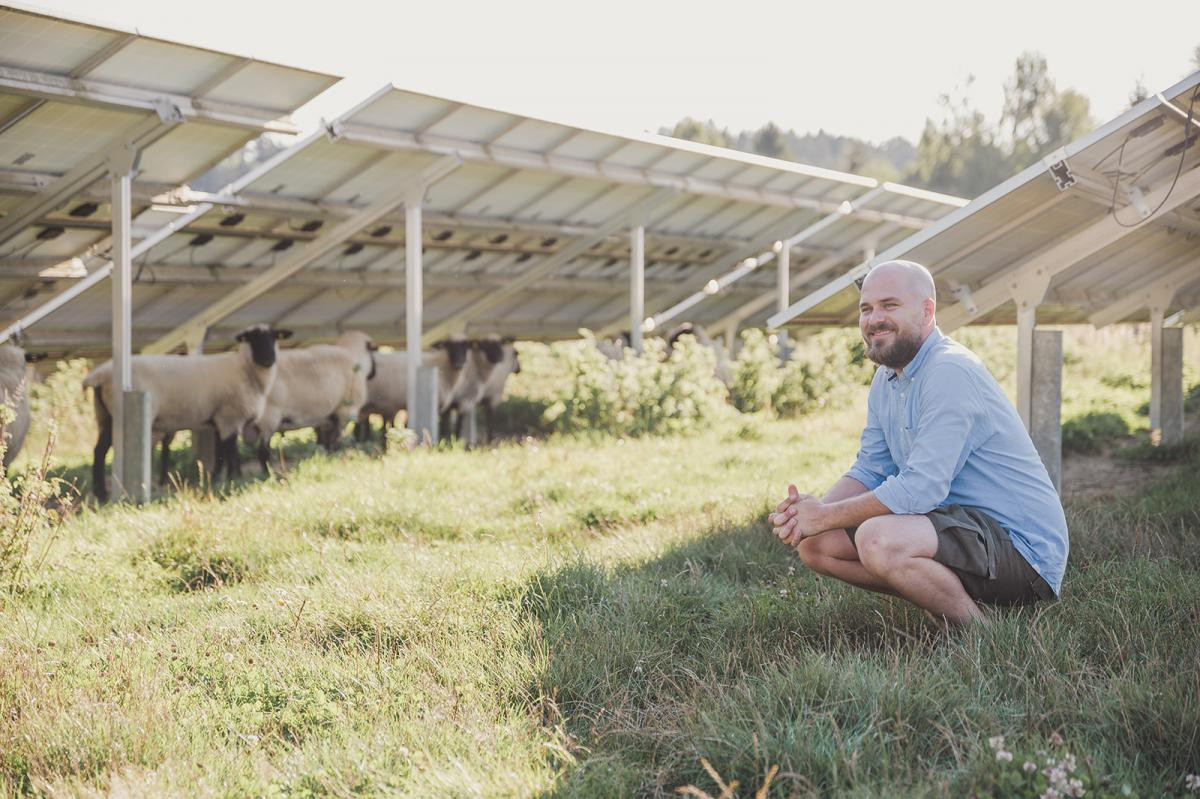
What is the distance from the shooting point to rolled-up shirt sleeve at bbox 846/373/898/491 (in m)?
5.21

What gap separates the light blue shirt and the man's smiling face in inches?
3.1

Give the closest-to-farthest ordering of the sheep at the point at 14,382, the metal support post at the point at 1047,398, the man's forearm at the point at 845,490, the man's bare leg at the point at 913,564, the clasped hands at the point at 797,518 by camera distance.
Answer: the man's bare leg at the point at 913,564, the clasped hands at the point at 797,518, the man's forearm at the point at 845,490, the metal support post at the point at 1047,398, the sheep at the point at 14,382

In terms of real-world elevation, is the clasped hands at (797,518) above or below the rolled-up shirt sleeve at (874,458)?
below

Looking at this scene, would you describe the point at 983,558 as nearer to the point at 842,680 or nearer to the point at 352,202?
the point at 842,680

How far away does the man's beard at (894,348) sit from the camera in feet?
15.6

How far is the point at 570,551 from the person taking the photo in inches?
252

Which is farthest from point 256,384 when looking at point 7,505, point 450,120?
point 7,505

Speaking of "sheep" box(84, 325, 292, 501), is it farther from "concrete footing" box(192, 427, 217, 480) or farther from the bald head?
the bald head

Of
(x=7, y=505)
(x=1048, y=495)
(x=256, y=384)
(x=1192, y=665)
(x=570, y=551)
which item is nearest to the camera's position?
(x=1192, y=665)

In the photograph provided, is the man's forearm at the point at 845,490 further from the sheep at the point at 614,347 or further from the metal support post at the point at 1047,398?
the sheep at the point at 614,347

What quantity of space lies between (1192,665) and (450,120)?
353 inches

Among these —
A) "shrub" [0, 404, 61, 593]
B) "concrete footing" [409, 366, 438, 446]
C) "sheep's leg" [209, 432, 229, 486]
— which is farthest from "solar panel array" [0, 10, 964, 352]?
"shrub" [0, 404, 61, 593]

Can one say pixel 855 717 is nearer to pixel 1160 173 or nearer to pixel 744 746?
pixel 744 746

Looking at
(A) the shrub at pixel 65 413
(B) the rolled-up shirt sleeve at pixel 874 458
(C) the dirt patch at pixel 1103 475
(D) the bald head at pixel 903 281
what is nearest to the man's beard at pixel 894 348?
(D) the bald head at pixel 903 281
